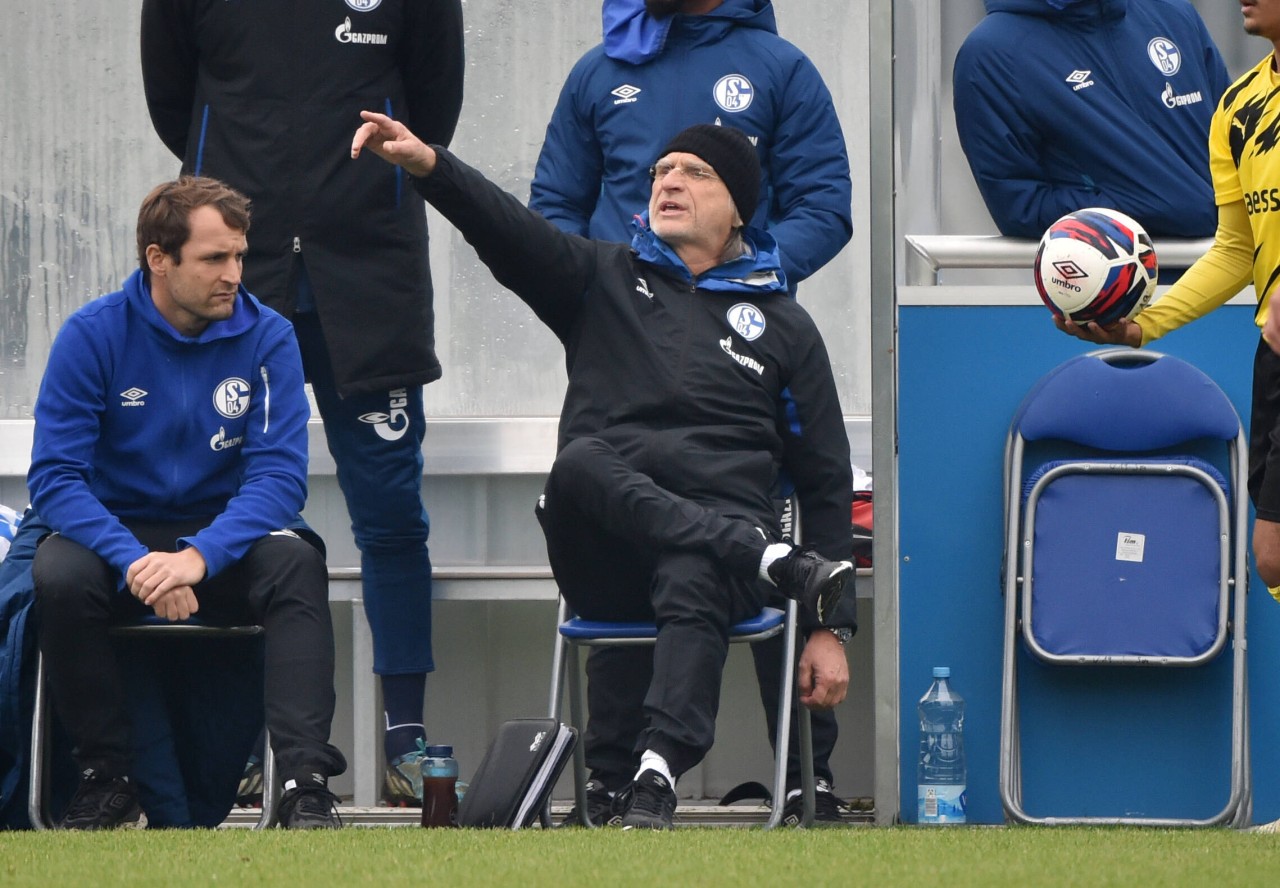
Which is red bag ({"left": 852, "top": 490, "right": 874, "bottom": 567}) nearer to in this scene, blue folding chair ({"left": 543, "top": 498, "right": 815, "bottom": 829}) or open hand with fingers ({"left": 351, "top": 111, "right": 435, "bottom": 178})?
blue folding chair ({"left": 543, "top": 498, "right": 815, "bottom": 829})

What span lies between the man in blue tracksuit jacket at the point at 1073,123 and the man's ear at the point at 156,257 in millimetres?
1858

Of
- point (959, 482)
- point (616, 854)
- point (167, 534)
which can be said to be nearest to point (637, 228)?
point (959, 482)

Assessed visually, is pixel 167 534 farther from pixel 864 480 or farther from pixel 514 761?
pixel 864 480

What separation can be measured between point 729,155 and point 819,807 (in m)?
1.46

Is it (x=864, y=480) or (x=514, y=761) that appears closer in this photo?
(x=514, y=761)

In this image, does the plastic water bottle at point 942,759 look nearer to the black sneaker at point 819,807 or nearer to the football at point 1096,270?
the black sneaker at point 819,807

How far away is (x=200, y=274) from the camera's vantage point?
4293 millimetres

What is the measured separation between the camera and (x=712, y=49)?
495cm

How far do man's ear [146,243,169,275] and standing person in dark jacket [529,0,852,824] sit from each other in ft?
3.10

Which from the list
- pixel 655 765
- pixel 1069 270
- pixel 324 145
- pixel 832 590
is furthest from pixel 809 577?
pixel 324 145

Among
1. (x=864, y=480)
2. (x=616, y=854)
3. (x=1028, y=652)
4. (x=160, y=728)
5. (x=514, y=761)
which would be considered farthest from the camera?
(x=864, y=480)

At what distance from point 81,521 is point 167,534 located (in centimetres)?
20

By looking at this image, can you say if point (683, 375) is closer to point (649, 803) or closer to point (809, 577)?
point (809, 577)

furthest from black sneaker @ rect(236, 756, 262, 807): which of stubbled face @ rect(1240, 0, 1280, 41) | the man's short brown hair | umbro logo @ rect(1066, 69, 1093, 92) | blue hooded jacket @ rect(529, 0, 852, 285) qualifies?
stubbled face @ rect(1240, 0, 1280, 41)
